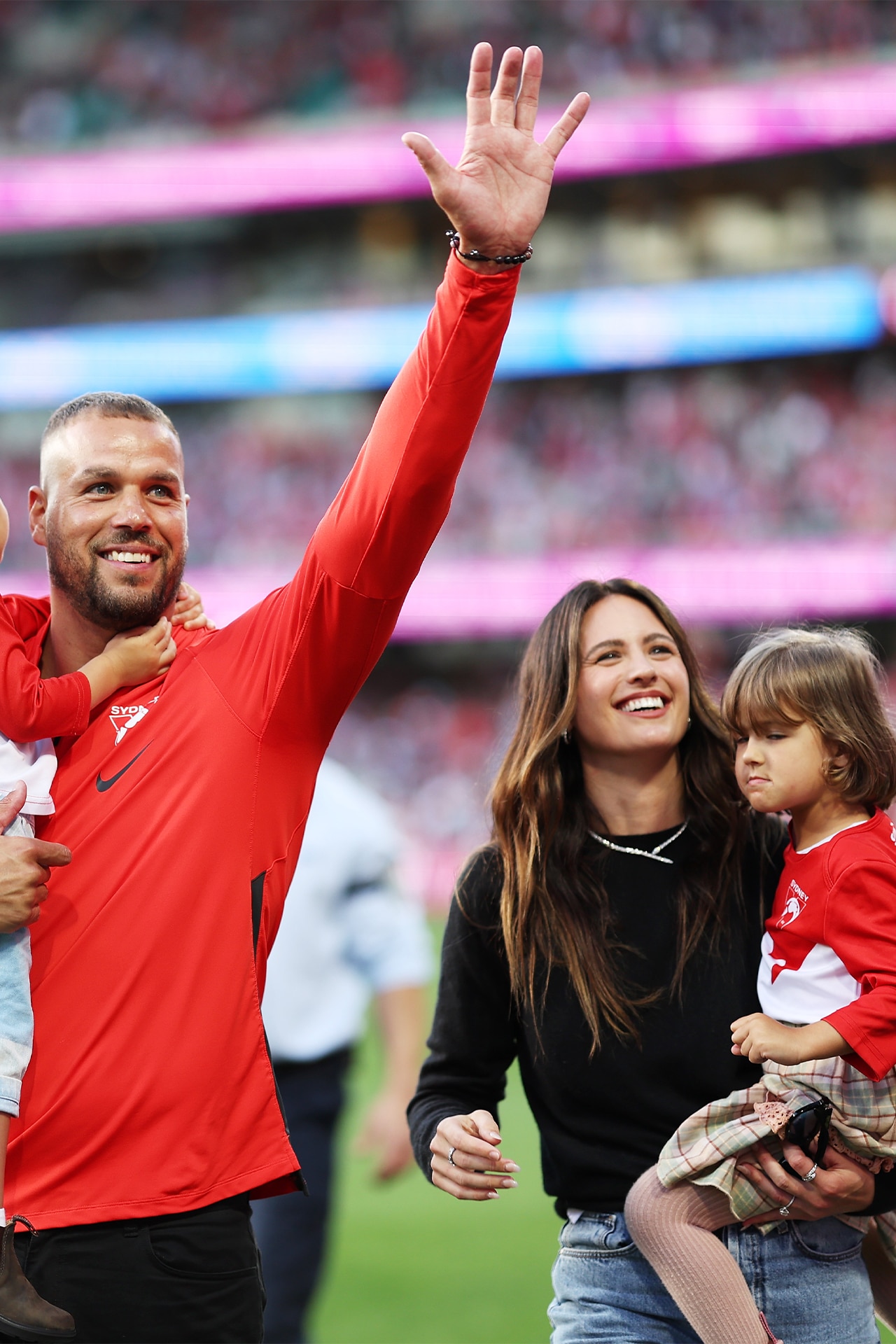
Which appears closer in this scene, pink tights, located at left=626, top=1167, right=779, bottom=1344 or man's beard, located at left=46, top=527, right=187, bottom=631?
pink tights, located at left=626, top=1167, right=779, bottom=1344

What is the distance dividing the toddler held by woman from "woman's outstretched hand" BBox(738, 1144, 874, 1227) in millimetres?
18

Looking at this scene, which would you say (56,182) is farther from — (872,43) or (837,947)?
(837,947)

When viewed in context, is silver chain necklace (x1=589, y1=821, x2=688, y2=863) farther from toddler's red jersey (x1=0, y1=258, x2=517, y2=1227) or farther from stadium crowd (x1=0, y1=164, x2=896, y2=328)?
stadium crowd (x1=0, y1=164, x2=896, y2=328)

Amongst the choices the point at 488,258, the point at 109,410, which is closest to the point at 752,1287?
the point at 488,258

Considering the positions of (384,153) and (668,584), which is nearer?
(668,584)

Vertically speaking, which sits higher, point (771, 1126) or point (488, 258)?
point (488, 258)

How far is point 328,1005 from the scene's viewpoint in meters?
4.36

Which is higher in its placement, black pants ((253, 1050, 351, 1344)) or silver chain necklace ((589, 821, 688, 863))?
silver chain necklace ((589, 821, 688, 863))

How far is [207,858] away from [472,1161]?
2.42 feet

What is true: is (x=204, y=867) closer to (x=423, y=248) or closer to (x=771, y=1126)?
(x=771, y=1126)

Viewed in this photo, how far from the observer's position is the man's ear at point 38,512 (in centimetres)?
270

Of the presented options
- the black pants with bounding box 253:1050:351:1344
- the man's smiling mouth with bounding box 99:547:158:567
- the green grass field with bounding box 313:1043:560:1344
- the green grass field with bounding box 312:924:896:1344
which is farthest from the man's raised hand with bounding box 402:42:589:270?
the green grass field with bounding box 313:1043:560:1344

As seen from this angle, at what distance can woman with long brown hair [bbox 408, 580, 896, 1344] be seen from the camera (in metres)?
2.56

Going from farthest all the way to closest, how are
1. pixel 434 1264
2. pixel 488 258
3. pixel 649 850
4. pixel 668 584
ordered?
1. pixel 668 584
2. pixel 434 1264
3. pixel 649 850
4. pixel 488 258
